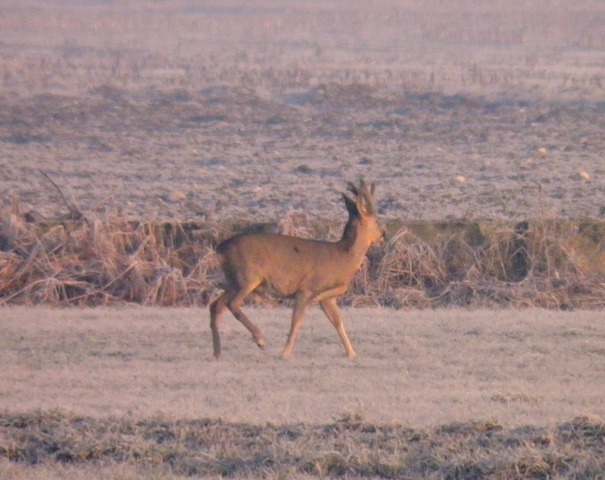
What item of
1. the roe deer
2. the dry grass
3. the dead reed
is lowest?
the dead reed

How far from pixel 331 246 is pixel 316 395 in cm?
245

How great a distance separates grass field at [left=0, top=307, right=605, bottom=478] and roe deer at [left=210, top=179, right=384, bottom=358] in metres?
0.35

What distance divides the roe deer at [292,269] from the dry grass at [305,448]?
277cm

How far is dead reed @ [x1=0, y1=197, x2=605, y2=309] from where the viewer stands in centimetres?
1455

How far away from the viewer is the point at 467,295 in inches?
580

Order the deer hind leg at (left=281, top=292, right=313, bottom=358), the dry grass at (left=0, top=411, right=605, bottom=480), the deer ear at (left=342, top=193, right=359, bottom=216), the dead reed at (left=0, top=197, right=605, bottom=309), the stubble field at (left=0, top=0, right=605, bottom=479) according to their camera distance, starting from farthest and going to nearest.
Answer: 1. the dead reed at (left=0, top=197, right=605, bottom=309)
2. the deer ear at (left=342, top=193, right=359, bottom=216)
3. the deer hind leg at (left=281, top=292, right=313, bottom=358)
4. the stubble field at (left=0, top=0, right=605, bottom=479)
5. the dry grass at (left=0, top=411, right=605, bottom=480)

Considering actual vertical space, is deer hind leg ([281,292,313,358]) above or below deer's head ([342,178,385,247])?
below

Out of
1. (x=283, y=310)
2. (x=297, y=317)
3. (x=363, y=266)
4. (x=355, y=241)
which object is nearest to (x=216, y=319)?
(x=297, y=317)

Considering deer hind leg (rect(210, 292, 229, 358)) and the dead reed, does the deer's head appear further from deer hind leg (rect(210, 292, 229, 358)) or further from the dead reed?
the dead reed

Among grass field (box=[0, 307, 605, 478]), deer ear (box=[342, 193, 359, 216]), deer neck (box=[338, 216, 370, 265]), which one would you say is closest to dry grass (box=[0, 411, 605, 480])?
grass field (box=[0, 307, 605, 478])

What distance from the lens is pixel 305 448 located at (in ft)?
26.5

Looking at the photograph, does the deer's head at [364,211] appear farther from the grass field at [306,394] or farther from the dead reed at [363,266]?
the dead reed at [363,266]

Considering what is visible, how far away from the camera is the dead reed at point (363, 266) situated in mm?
14555

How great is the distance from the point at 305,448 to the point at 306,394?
1693 mm
